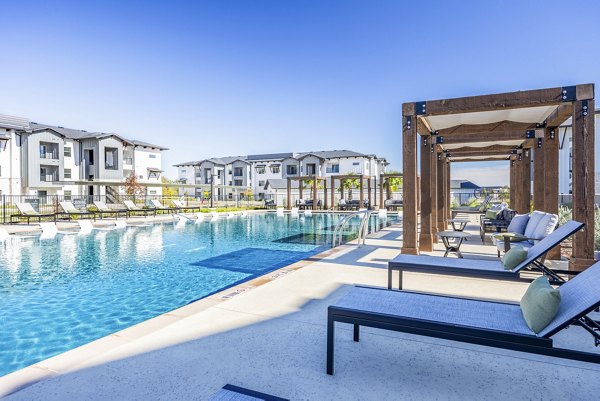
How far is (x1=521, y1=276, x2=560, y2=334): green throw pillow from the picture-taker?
7.13 ft

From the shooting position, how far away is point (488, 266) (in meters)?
4.01

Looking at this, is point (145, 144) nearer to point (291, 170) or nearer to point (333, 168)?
point (291, 170)

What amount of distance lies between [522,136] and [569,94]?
3.30 m

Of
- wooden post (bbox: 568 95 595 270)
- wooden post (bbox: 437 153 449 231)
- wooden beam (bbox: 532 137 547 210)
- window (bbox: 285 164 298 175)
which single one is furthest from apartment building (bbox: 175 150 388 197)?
wooden post (bbox: 568 95 595 270)

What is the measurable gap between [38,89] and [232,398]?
22.8 m

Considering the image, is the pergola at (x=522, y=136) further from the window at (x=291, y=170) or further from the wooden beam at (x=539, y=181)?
the window at (x=291, y=170)

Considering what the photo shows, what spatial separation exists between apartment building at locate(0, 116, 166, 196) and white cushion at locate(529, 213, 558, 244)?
92.5 ft

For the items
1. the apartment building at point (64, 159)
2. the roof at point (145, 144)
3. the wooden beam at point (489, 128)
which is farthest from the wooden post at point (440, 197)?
the roof at point (145, 144)

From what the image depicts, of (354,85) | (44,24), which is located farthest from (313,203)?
(44,24)

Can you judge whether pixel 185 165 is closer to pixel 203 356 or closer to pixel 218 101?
pixel 218 101

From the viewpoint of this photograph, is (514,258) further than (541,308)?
Yes

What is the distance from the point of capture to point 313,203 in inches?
1139

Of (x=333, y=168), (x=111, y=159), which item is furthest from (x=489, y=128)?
(x=333, y=168)

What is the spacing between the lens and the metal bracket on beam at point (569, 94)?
5516mm
